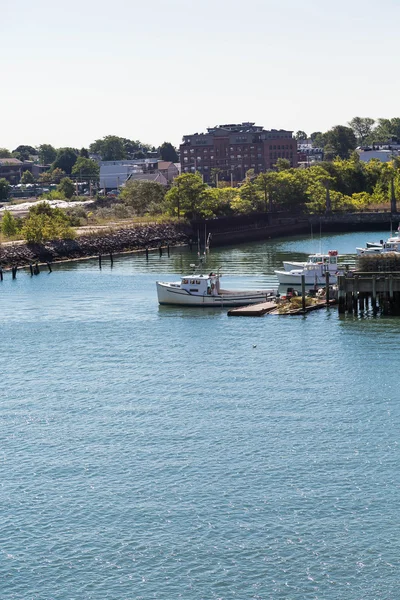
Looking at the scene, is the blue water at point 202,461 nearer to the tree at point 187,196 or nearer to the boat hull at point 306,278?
the boat hull at point 306,278

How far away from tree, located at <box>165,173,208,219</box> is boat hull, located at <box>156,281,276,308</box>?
92701 millimetres

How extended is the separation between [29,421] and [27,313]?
1469 inches

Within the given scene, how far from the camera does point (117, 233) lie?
160 metres

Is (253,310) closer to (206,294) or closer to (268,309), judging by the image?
(268,309)

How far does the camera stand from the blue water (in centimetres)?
3678

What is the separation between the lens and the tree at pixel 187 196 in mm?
182875

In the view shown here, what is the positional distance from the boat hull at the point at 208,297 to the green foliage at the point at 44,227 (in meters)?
58.8

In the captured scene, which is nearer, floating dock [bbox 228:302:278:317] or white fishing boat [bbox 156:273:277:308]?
floating dock [bbox 228:302:278:317]

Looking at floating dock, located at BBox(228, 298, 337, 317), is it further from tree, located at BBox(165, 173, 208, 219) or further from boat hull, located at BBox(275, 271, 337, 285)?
tree, located at BBox(165, 173, 208, 219)

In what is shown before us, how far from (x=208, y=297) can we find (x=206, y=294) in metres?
0.39

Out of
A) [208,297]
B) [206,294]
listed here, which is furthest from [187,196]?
[208,297]

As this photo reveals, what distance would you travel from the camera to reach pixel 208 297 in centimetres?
8862

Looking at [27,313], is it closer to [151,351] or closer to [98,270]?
[151,351]

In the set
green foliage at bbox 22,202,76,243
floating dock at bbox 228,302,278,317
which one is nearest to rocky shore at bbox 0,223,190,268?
green foliage at bbox 22,202,76,243
